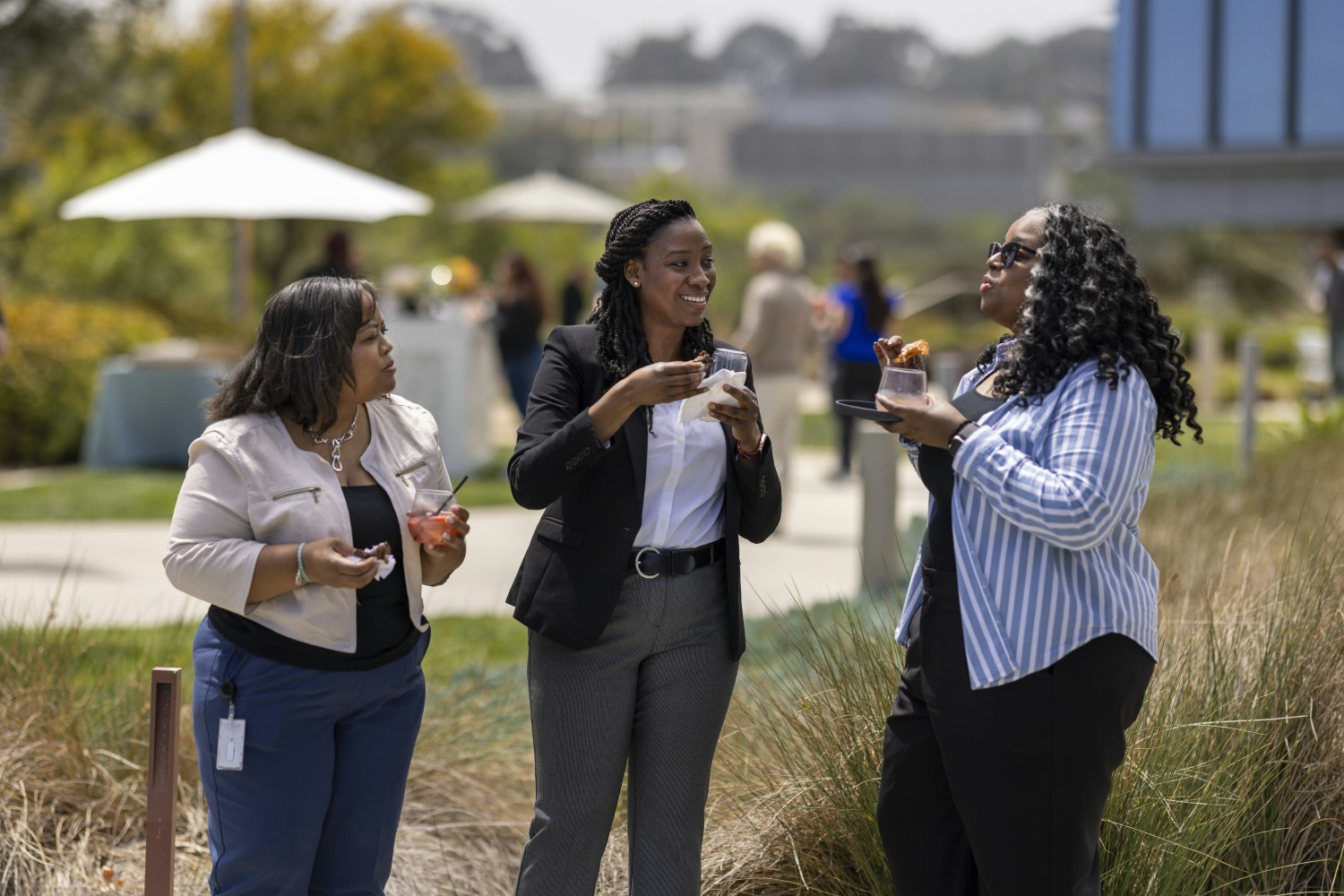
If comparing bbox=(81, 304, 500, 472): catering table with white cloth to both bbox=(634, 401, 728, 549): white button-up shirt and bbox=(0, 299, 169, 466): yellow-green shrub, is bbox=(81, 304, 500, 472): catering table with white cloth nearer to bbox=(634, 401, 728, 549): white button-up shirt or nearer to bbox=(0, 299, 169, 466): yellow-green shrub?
bbox=(0, 299, 169, 466): yellow-green shrub

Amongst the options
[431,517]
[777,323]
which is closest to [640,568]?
[431,517]

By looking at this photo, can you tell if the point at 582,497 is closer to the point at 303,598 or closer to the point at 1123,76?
the point at 303,598

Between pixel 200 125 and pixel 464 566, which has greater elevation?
pixel 200 125

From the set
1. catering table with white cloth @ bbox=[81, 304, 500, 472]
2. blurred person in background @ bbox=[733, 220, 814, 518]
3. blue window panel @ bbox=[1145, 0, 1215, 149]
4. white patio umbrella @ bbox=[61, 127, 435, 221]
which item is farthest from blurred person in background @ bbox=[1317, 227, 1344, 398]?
white patio umbrella @ bbox=[61, 127, 435, 221]

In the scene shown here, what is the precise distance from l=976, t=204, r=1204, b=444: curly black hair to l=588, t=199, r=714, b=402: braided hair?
A: 32.5 inches

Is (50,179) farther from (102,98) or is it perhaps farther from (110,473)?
(110,473)

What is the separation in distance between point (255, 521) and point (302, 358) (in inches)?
14.4

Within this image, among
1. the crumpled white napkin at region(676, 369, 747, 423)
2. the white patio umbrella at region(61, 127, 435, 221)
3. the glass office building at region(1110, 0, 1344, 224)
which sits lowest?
the crumpled white napkin at region(676, 369, 747, 423)

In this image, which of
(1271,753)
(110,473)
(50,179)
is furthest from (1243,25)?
(1271,753)

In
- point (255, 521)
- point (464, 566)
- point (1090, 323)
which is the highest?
point (1090, 323)

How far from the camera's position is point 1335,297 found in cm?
1549

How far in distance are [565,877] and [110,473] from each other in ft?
36.7

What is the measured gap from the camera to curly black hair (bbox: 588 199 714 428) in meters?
3.56

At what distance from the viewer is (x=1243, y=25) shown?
21594mm
